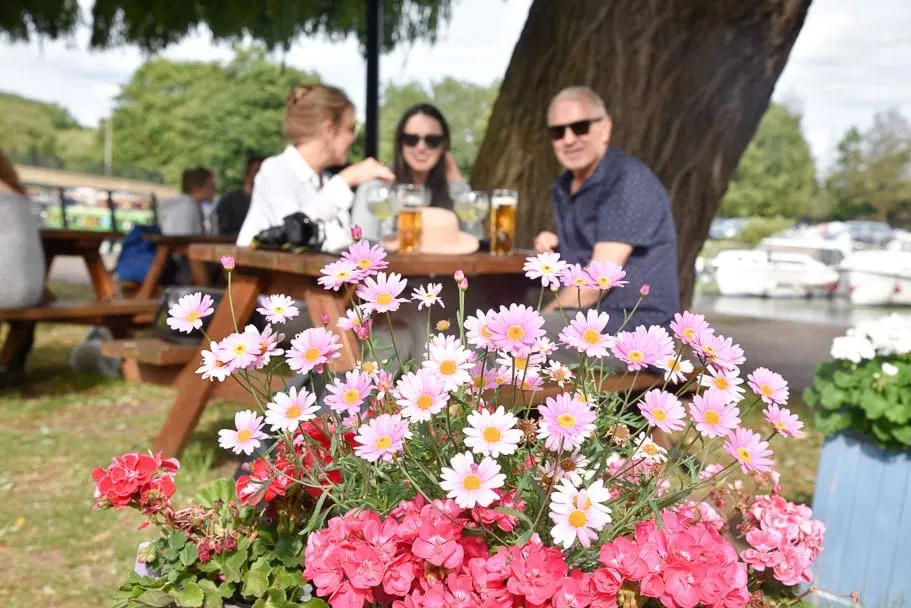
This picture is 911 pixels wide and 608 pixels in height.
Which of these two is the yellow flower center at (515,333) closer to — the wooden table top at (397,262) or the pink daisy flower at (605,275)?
the pink daisy flower at (605,275)

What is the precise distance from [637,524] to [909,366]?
1491mm

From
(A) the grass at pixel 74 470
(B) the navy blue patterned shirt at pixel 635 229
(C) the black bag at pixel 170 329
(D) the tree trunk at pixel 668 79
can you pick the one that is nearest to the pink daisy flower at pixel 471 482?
(A) the grass at pixel 74 470

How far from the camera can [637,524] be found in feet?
A: 3.69

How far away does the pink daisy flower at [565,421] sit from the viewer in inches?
37.7

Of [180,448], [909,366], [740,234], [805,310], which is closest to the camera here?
[909,366]

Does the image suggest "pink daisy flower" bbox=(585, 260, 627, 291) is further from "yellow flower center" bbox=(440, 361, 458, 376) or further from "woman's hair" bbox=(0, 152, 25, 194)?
"woman's hair" bbox=(0, 152, 25, 194)

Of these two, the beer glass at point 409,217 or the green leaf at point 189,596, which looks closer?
the green leaf at point 189,596

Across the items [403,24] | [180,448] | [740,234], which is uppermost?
[403,24]

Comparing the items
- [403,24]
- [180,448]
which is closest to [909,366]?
[180,448]

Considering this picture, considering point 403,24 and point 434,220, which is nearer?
point 434,220

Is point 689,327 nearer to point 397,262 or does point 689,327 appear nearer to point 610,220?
point 397,262

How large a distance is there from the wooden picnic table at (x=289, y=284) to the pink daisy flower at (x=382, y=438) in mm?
1184

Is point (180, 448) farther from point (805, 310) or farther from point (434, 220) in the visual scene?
point (805, 310)

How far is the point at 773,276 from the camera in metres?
22.2
